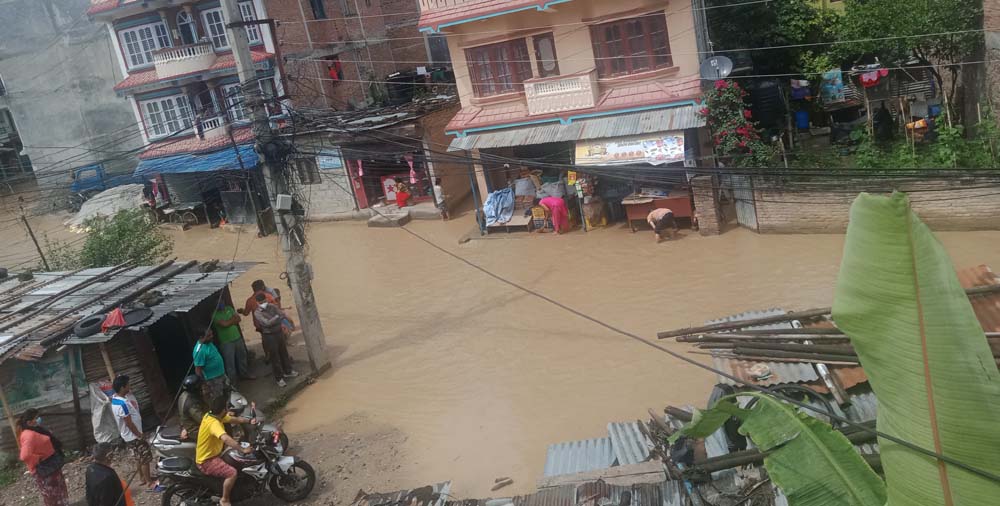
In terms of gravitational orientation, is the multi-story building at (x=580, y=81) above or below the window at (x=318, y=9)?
below

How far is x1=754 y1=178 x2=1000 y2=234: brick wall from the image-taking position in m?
14.0

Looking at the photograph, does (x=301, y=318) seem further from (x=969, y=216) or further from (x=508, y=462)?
(x=969, y=216)

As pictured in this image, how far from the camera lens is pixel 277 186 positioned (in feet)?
40.2

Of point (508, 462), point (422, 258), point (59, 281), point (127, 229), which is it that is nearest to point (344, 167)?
point (422, 258)

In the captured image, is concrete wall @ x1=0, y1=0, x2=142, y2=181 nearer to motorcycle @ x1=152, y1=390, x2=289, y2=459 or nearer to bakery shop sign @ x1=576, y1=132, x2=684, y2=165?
bakery shop sign @ x1=576, y1=132, x2=684, y2=165

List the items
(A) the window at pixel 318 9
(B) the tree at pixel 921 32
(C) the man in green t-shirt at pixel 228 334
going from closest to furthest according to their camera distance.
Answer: (C) the man in green t-shirt at pixel 228 334 < (B) the tree at pixel 921 32 < (A) the window at pixel 318 9

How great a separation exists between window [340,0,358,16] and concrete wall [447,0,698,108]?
10.9 metres

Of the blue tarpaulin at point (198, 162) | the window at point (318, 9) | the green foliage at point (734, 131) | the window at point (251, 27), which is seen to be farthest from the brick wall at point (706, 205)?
the window at point (251, 27)

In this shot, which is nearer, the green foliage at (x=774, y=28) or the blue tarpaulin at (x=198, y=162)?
the green foliage at (x=774, y=28)

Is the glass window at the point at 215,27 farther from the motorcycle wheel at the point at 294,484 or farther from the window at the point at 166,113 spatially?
the motorcycle wheel at the point at 294,484

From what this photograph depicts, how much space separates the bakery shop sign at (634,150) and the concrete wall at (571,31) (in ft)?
5.84

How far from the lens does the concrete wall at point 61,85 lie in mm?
32375

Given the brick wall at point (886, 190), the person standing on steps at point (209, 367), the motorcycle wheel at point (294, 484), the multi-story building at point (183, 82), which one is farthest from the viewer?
the multi-story building at point (183, 82)

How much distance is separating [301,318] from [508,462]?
16.3 feet
